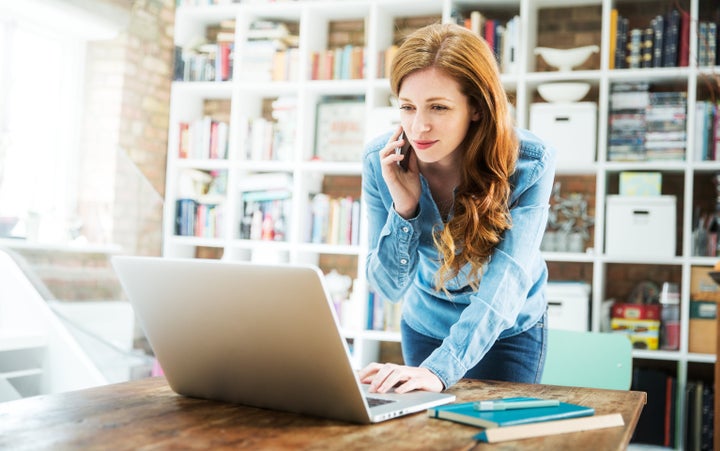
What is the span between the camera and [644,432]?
3736 mm

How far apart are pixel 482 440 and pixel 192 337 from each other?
1.47 feet

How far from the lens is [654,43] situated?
12.8 feet

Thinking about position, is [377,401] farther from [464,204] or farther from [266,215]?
[266,215]

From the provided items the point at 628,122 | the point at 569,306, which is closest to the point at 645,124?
the point at 628,122

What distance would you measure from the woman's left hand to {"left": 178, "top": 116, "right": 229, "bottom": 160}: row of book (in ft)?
11.4

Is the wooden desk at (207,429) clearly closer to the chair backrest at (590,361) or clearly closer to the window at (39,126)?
the chair backrest at (590,361)

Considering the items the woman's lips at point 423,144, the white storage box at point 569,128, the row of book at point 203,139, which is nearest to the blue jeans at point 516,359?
the woman's lips at point 423,144

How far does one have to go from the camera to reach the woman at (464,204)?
1514 millimetres

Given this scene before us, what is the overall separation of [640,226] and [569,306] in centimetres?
51

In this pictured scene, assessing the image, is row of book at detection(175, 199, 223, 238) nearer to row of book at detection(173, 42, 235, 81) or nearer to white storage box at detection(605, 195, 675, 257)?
row of book at detection(173, 42, 235, 81)

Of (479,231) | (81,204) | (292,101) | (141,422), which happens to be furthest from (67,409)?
(292,101)

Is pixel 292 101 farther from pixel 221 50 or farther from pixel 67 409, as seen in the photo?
pixel 67 409

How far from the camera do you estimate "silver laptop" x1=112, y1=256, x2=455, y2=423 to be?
40.0 inches

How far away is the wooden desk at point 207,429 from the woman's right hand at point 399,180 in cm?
57
